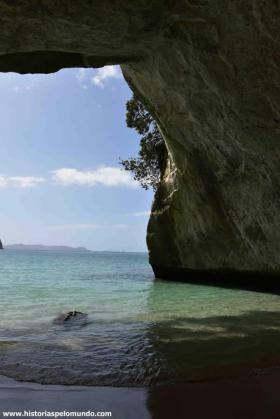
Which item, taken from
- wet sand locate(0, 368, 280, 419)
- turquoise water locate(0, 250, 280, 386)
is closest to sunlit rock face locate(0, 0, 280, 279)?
turquoise water locate(0, 250, 280, 386)

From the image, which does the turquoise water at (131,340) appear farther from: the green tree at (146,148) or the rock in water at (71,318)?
the green tree at (146,148)

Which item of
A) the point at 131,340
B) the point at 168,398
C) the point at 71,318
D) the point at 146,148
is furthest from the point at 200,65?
the point at 146,148

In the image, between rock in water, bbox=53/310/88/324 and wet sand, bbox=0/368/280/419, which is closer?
wet sand, bbox=0/368/280/419

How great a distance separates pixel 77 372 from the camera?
5555 mm

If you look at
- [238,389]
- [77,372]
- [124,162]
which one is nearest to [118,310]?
[77,372]

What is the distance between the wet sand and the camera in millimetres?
4141

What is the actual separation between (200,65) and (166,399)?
6.62 metres

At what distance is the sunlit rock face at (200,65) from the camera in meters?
7.02

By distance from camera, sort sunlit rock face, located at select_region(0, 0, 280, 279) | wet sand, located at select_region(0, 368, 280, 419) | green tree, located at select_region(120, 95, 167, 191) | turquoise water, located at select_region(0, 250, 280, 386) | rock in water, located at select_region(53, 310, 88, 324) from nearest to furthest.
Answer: wet sand, located at select_region(0, 368, 280, 419)
turquoise water, located at select_region(0, 250, 280, 386)
sunlit rock face, located at select_region(0, 0, 280, 279)
rock in water, located at select_region(53, 310, 88, 324)
green tree, located at select_region(120, 95, 167, 191)

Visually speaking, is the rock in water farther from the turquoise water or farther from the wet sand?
the wet sand

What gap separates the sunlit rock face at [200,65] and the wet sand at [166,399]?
554 cm

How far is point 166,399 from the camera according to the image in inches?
179

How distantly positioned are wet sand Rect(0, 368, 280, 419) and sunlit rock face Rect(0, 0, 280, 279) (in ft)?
18.2

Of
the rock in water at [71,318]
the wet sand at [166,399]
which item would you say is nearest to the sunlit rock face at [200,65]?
the wet sand at [166,399]
